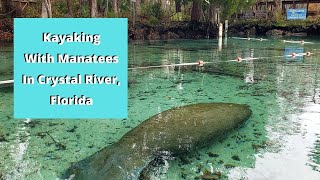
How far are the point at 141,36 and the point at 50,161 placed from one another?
2263 centimetres

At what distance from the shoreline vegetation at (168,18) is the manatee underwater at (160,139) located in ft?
52.7

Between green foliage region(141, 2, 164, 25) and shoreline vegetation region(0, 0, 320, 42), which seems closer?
shoreline vegetation region(0, 0, 320, 42)

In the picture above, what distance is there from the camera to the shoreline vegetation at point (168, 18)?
→ 2248 cm

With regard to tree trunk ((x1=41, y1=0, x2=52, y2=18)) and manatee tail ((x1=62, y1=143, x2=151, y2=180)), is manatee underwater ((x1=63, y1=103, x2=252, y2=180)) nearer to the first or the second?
manatee tail ((x1=62, y1=143, x2=151, y2=180))

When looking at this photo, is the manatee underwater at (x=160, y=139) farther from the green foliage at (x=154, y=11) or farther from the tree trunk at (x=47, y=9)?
the green foliage at (x=154, y=11)

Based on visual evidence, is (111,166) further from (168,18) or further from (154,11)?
(168,18)

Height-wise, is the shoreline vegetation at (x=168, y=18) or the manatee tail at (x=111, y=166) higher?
the shoreline vegetation at (x=168, y=18)

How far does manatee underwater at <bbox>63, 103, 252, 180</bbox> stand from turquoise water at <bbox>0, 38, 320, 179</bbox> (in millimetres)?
164

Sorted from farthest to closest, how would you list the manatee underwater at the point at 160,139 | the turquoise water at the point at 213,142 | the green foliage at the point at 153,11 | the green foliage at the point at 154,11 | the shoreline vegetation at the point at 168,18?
the green foliage at the point at 154,11, the green foliage at the point at 153,11, the shoreline vegetation at the point at 168,18, the turquoise water at the point at 213,142, the manatee underwater at the point at 160,139

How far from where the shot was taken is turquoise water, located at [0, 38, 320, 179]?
12.4ft

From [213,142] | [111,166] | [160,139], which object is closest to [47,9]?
[160,139]

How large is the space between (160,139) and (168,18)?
2656cm

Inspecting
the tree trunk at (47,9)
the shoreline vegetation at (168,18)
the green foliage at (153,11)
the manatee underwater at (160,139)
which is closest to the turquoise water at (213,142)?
the manatee underwater at (160,139)

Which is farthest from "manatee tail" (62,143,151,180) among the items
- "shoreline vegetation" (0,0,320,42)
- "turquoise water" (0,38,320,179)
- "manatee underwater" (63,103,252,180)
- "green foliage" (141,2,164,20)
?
"green foliage" (141,2,164,20)
